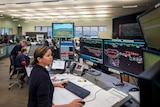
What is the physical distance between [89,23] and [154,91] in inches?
590

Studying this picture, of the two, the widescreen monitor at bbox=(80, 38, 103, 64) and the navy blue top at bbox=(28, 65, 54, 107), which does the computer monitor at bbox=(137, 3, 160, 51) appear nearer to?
the widescreen monitor at bbox=(80, 38, 103, 64)

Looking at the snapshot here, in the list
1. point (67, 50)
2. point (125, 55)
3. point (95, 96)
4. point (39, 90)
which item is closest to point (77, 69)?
point (67, 50)

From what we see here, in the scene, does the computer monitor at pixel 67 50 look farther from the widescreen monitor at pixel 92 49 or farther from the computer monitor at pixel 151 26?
the computer monitor at pixel 151 26

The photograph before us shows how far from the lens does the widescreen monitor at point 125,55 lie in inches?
57.5

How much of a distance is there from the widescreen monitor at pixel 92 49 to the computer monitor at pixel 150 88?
5.57 ft

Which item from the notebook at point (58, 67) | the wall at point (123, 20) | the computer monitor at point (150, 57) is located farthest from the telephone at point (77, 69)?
the wall at point (123, 20)

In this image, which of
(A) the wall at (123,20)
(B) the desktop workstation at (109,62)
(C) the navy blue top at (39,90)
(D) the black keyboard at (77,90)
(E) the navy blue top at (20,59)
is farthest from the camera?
(A) the wall at (123,20)

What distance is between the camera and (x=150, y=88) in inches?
11.7

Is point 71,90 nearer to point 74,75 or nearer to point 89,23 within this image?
point 74,75

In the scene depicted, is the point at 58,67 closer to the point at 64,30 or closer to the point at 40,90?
the point at 64,30

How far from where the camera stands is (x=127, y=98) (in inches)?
53.4

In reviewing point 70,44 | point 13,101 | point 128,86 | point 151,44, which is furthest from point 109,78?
point 13,101

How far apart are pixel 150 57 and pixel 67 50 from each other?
188cm

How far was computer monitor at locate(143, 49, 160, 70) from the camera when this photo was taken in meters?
1.06
